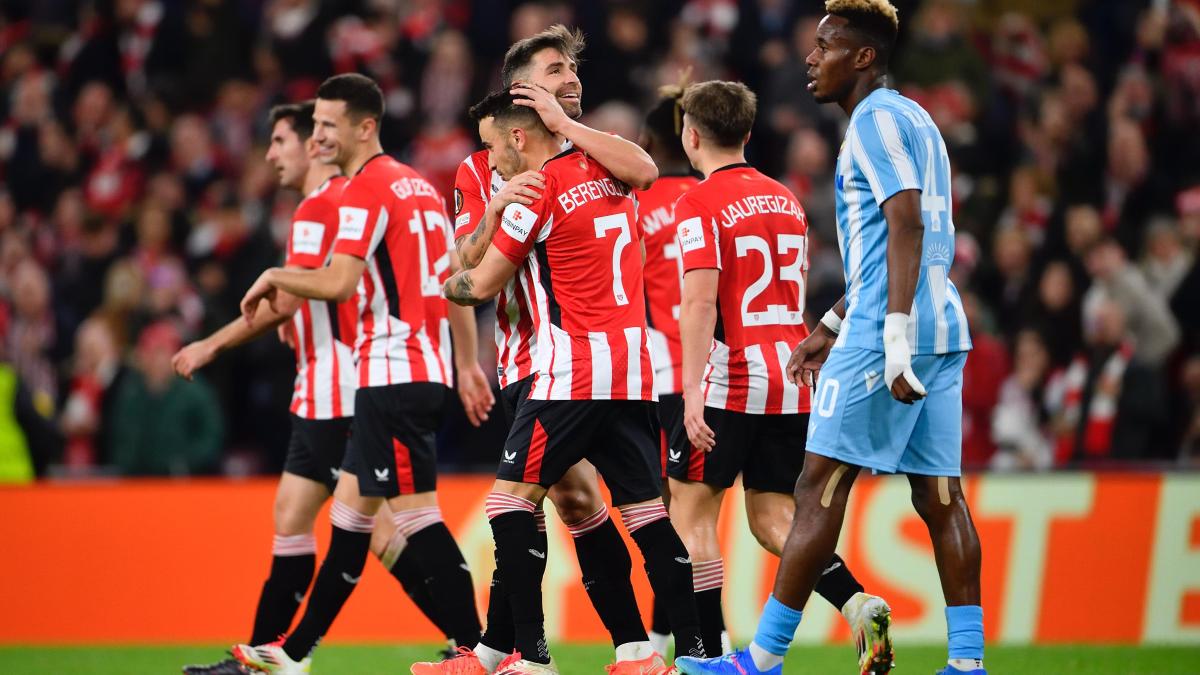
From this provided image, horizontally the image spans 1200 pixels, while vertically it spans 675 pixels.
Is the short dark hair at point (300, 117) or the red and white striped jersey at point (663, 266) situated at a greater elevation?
the short dark hair at point (300, 117)

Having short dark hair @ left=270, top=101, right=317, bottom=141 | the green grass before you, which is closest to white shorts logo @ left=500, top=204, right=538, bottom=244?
short dark hair @ left=270, top=101, right=317, bottom=141

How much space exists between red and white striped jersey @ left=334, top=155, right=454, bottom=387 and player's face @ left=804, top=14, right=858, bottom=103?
89.3 inches

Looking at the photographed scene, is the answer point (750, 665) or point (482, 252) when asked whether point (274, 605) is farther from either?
point (750, 665)

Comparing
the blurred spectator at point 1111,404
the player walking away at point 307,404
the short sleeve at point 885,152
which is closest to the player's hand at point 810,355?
the short sleeve at point 885,152

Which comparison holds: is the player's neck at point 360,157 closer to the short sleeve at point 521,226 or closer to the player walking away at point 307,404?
the player walking away at point 307,404

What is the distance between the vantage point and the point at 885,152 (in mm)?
5539

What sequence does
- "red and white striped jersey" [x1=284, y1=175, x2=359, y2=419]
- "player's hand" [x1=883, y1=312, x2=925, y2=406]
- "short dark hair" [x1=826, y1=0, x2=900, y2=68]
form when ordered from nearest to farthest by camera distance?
"player's hand" [x1=883, y1=312, x2=925, y2=406] → "short dark hair" [x1=826, y1=0, x2=900, y2=68] → "red and white striped jersey" [x1=284, y1=175, x2=359, y2=419]

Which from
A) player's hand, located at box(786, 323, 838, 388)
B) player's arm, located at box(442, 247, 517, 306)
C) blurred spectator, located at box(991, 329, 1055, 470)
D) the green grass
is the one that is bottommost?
the green grass

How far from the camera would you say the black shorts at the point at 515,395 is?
244 inches

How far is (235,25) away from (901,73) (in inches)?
279

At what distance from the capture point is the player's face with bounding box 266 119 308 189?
7938 millimetres

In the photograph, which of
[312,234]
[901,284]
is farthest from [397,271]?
[901,284]

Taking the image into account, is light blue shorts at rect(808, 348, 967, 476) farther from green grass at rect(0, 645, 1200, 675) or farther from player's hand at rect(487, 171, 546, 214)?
green grass at rect(0, 645, 1200, 675)

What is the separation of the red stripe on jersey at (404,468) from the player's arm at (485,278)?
46.9 inches
